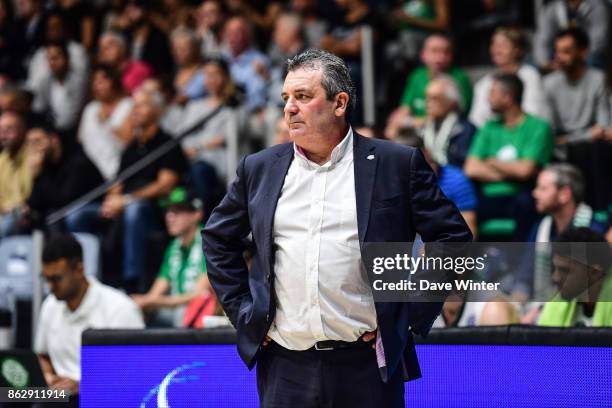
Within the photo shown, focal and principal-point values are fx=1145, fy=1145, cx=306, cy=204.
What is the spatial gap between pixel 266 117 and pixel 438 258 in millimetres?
5412

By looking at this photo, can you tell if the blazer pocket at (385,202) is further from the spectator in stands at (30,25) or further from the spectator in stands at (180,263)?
the spectator in stands at (30,25)

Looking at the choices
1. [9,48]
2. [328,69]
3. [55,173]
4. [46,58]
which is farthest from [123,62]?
[328,69]

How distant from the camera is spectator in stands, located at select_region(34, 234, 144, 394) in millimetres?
6574

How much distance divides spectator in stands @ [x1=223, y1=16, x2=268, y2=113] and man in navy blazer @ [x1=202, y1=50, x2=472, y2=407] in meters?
5.99

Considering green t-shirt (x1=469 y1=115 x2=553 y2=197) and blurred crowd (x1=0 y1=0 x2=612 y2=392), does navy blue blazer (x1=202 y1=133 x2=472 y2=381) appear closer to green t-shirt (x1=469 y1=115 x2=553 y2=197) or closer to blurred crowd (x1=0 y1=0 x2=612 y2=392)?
blurred crowd (x1=0 y1=0 x2=612 y2=392)

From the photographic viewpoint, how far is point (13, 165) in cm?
1030

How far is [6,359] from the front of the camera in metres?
5.79

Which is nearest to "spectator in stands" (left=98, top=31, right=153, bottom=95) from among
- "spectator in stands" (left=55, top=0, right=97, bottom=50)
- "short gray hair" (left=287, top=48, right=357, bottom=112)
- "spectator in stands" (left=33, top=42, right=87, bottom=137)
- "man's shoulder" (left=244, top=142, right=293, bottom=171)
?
"spectator in stands" (left=33, top=42, right=87, bottom=137)

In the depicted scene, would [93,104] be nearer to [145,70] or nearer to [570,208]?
[145,70]

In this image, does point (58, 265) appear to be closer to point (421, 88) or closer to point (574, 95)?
point (421, 88)

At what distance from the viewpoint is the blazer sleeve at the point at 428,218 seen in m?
4.02

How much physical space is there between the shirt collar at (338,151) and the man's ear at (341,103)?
0.09 meters

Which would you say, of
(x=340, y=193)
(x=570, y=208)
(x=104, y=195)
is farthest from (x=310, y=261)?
(x=104, y=195)

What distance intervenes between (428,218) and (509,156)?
433 cm
